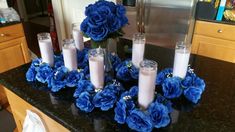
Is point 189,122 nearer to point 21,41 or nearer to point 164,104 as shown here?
point 164,104

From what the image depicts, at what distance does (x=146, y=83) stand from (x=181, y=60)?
240 mm

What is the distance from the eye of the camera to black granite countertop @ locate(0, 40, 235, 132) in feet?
2.37

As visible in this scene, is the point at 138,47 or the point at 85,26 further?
the point at 138,47

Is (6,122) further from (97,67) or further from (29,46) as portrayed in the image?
(29,46)

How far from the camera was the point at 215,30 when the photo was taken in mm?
2164

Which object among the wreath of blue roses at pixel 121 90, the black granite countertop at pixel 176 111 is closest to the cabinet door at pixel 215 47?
the black granite countertop at pixel 176 111

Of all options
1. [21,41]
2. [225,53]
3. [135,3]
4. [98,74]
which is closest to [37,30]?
[21,41]

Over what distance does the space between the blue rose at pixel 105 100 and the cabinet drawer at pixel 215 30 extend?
183cm

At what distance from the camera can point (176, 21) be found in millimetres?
2217

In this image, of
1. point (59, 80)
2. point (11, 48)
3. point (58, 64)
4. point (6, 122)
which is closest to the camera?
point (59, 80)

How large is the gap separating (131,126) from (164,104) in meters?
0.16

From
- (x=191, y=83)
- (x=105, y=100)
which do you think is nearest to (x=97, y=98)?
(x=105, y=100)

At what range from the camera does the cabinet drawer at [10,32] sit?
2096 millimetres

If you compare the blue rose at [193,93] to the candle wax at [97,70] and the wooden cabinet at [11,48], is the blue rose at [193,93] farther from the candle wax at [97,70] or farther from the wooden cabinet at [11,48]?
the wooden cabinet at [11,48]
